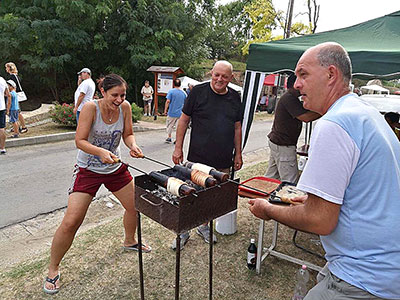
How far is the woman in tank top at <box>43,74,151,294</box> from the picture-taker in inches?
100

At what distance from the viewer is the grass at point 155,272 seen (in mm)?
2660

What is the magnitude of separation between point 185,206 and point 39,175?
4946mm

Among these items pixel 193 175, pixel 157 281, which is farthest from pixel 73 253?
pixel 193 175

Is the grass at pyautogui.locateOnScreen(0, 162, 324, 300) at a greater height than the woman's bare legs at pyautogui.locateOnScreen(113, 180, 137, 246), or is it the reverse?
the woman's bare legs at pyautogui.locateOnScreen(113, 180, 137, 246)

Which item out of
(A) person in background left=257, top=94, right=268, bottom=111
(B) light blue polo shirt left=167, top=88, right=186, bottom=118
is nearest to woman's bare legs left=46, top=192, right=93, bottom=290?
(B) light blue polo shirt left=167, top=88, right=186, bottom=118

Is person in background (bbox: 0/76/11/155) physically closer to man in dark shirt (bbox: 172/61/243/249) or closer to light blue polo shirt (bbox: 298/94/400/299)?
man in dark shirt (bbox: 172/61/243/249)

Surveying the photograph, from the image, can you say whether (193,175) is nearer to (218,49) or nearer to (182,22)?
(182,22)

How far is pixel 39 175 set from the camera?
571 cm

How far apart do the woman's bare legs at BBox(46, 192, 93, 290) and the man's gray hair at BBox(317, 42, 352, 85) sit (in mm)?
2201

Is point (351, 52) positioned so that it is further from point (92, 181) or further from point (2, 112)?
point (2, 112)

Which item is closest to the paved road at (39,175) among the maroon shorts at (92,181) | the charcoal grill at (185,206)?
the maroon shorts at (92,181)

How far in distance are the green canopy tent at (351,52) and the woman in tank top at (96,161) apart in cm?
218

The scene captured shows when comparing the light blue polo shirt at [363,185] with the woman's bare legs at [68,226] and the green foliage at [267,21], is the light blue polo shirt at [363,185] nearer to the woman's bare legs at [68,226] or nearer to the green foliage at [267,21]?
the woman's bare legs at [68,226]

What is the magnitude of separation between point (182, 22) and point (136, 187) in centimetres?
1775
